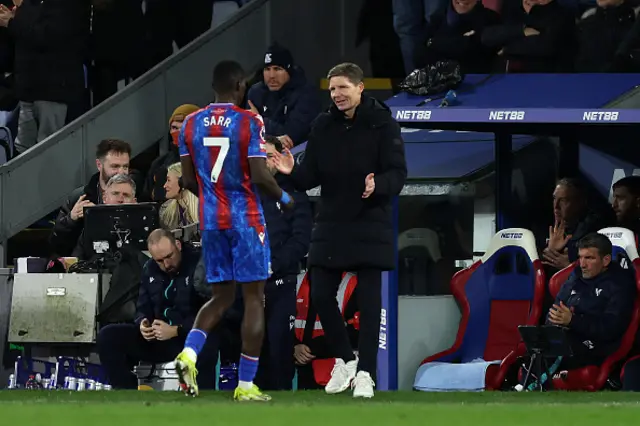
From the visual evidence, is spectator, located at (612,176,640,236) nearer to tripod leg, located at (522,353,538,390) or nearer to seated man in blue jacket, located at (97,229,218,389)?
tripod leg, located at (522,353,538,390)

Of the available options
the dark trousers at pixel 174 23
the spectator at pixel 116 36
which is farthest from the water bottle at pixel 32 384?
the dark trousers at pixel 174 23

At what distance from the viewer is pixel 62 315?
13.2m

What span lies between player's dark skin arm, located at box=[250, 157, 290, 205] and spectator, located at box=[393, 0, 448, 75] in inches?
253

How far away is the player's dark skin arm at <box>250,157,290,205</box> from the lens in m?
9.73

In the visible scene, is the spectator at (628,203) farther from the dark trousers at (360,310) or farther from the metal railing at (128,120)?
the metal railing at (128,120)

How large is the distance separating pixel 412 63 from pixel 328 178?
18.8ft

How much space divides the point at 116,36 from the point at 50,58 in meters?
0.85

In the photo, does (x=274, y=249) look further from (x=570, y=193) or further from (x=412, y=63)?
(x=412, y=63)

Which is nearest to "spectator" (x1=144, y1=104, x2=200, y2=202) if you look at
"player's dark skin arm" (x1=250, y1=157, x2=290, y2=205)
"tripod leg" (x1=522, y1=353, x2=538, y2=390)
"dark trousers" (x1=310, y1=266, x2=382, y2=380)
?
"tripod leg" (x1=522, y1=353, x2=538, y2=390)

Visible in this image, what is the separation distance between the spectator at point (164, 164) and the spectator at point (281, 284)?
178cm

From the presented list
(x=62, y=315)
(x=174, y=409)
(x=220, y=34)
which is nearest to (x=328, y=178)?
(x=174, y=409)

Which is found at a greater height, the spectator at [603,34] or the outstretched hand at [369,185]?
the spectator at [603,34]

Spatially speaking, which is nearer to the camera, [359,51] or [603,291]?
[603,291]

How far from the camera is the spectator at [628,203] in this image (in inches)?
506
